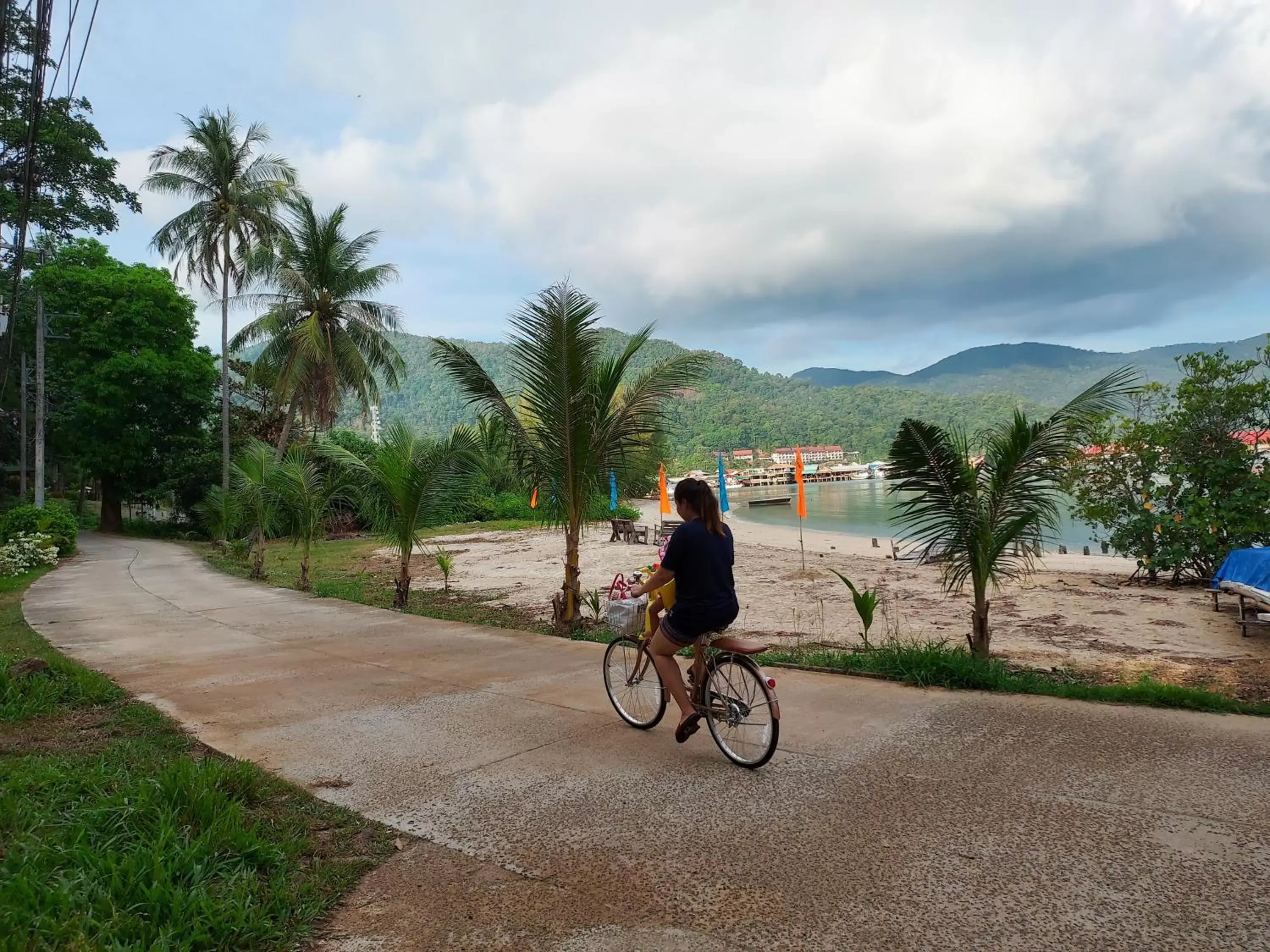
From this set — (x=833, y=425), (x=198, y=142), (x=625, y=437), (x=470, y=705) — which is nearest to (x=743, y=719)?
(x=470, y=705)

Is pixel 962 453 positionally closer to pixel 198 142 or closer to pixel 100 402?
pixel 198 142

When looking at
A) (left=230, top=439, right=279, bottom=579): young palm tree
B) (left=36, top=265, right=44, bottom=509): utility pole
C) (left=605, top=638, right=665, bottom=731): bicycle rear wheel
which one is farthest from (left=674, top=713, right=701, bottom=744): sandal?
(left=36, top=265, right=44, bottom=509): utility pole

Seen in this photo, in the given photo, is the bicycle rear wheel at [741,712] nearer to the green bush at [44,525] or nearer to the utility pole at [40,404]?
the green bush at [44,525]

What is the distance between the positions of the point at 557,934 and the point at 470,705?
316cm

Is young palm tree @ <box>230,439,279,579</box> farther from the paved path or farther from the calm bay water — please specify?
the calm bay water

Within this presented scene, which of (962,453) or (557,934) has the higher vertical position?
(962,453)

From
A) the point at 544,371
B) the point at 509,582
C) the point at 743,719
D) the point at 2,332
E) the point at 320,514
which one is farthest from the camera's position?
the point at 2,332

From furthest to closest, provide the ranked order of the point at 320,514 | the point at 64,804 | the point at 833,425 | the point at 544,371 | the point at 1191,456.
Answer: the point at 833,425, the point at 320,514, the point at 1191,456, the point at 544,371, the point at 64,804

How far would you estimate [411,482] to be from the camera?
1088 centimetres

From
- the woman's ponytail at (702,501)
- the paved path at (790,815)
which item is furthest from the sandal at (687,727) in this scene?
the woman's ponytail at (702,501)

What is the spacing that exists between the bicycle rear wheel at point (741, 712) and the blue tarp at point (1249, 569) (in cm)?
767

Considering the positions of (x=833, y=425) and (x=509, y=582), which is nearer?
(x=509, y=582)

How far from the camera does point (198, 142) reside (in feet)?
83.4

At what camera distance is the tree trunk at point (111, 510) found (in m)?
32.5
